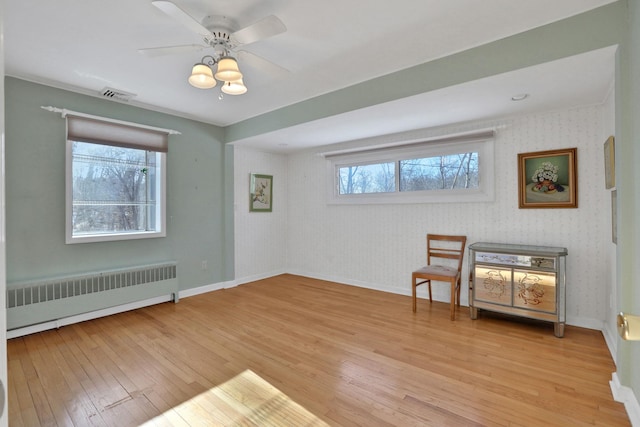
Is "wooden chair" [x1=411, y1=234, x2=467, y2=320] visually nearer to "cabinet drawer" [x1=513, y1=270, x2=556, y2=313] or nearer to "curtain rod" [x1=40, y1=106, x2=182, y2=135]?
"cabinet drawer" [x1=513, y1=270, x2=556, y2=313]

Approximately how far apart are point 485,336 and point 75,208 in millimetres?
4347

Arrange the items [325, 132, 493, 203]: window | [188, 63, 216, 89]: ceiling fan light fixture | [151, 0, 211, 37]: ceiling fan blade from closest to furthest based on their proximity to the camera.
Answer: [151, 0, 211, 37]: ceiling fan blade, [188, 63, 216, 89]: ceiling fan light fixture, [325, 132, 493, 203]: window

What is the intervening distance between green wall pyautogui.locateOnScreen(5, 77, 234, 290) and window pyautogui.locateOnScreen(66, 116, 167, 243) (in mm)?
102

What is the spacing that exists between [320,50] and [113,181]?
9.28ft

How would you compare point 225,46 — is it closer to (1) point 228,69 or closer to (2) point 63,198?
(1) point 228,69

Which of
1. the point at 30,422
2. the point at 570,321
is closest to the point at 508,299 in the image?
the point at 570,321

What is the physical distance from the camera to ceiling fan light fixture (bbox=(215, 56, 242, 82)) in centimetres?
194

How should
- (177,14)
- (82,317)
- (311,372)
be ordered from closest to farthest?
(177,14)
(311,372)
(82,317)

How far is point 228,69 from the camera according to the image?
1945mm

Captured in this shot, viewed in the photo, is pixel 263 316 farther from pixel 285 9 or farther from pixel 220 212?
pixel 285 9

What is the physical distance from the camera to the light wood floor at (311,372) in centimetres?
174

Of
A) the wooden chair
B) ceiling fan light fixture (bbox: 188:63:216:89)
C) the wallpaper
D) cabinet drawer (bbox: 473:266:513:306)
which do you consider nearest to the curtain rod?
the wallpaper

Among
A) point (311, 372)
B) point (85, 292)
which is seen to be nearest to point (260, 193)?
point (85, 292)

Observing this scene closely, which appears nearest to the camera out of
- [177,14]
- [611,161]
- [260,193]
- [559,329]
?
[177,14]
